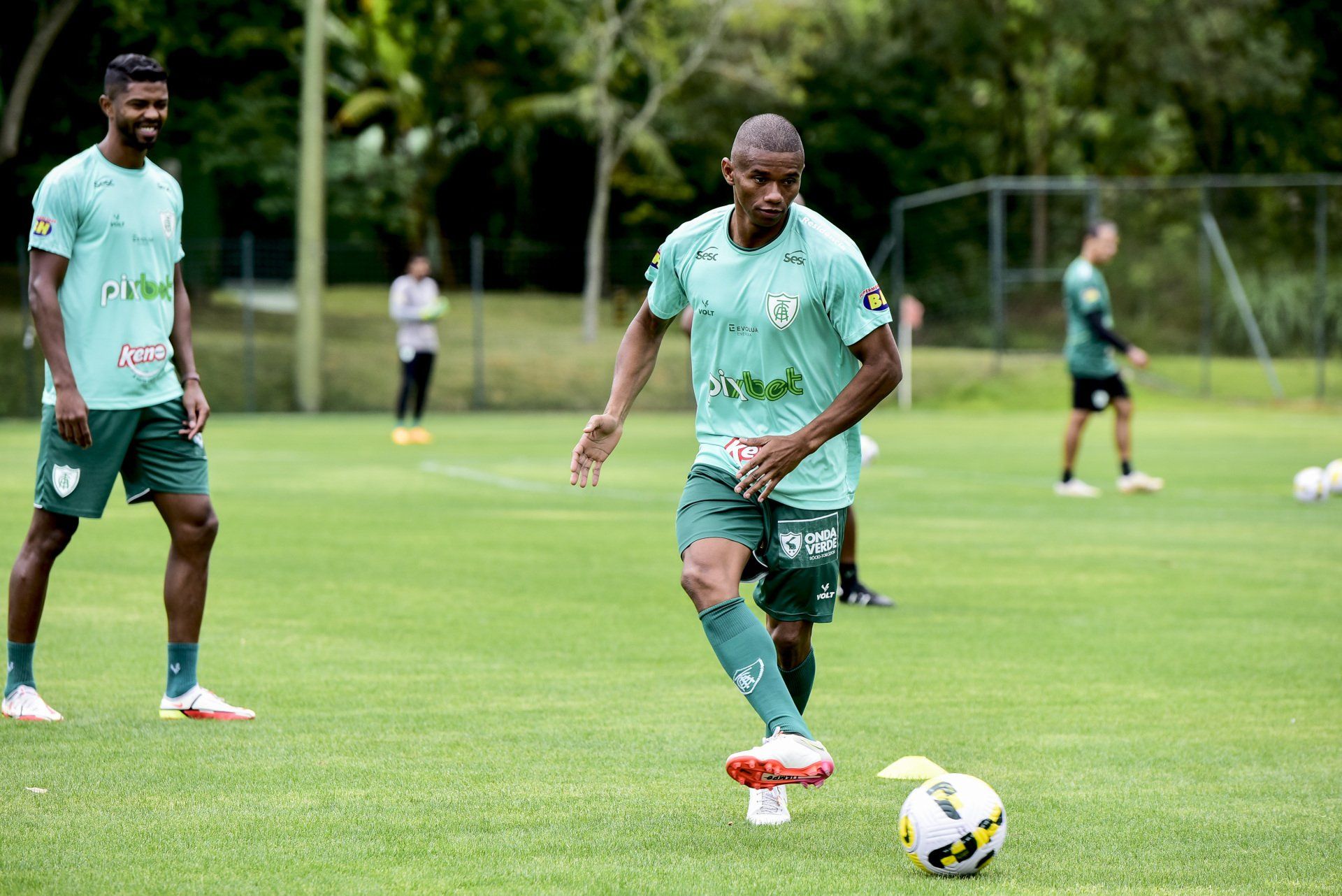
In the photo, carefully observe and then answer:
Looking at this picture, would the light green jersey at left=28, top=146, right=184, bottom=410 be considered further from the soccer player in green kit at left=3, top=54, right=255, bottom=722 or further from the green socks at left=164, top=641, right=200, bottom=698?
the green socks at left=164, top=641, right=200, bottom=698

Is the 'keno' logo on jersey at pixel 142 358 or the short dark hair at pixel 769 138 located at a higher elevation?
the short dark hair at pixel 769 138

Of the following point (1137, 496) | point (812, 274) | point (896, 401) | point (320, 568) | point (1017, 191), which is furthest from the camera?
point (1017, 191)

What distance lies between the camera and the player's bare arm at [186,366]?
6.58 m

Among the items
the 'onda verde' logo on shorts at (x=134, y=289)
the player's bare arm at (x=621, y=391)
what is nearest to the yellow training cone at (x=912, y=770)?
the player's bare arm at (x=621, y=391)

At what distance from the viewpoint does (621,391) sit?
555 centimetres

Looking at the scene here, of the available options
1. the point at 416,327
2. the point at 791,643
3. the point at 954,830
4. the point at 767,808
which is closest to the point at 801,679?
the point at 791,643

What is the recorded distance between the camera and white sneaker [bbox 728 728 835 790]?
4535 millimetres

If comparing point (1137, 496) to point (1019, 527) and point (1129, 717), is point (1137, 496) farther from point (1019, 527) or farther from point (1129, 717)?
point (1129, 717)

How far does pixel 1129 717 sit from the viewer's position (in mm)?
6797

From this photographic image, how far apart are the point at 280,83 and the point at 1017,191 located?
17250mm

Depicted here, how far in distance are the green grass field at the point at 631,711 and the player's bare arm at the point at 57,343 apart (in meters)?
1.12

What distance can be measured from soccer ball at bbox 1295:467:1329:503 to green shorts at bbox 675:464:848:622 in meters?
11.3

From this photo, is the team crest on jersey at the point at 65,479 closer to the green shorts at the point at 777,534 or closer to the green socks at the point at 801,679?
the green shorts at the point at 777,534

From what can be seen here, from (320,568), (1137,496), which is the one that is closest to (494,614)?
(320,568)
